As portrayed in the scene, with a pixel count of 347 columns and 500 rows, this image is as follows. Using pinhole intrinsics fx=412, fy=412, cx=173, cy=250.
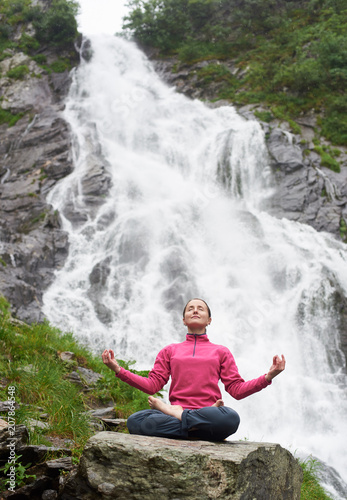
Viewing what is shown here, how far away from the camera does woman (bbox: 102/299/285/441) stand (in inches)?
107

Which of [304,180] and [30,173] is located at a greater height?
[304,180]

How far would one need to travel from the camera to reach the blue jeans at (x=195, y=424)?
269cm

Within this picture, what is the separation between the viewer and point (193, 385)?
303 centimetres

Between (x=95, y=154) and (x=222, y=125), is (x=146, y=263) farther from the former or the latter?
(x=222, y=125)

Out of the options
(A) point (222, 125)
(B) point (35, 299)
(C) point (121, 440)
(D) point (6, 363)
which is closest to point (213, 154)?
(A) point (222, 125)

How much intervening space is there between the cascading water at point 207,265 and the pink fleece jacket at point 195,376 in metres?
4.75

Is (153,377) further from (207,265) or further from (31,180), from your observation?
(31,180)

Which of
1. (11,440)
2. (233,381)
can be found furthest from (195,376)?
(11,440)

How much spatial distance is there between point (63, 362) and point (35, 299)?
4907mm

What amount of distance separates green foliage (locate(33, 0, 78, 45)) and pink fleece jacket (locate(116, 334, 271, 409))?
24312mm

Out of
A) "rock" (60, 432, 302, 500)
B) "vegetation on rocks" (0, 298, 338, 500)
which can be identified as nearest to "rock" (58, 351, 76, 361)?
"vegetation on rocks" (0, 298, 338, 500)

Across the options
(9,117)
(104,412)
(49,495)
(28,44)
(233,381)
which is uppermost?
(28,44)

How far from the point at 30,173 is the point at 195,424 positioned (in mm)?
14531

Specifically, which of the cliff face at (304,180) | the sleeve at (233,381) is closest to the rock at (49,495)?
the sleeve at (233,381)
